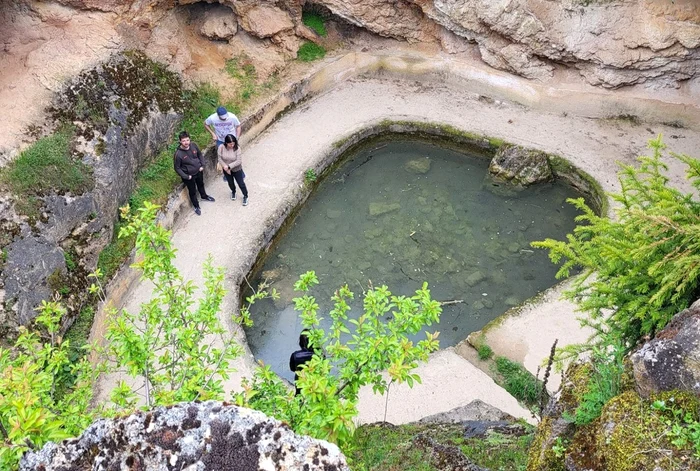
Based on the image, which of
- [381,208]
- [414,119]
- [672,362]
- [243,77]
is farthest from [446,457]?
[243,77]

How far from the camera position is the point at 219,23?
14.5m

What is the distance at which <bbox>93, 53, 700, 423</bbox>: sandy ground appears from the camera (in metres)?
9.27

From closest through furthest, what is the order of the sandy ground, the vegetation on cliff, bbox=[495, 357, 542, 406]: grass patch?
the vegetation on cliff, bbox=[495, 357, 542, 406]: grass patch, the sandy ground

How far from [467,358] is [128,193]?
692 cm

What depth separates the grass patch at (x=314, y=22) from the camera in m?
15.6

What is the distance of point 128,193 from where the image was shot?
1151 centimetres

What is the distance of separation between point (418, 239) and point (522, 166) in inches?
120

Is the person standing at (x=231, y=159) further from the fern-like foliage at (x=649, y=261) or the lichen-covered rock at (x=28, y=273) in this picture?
the fern-like foliage at (x=649, y=261)

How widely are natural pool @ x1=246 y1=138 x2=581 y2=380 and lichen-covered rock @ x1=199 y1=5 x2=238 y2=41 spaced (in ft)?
14.0

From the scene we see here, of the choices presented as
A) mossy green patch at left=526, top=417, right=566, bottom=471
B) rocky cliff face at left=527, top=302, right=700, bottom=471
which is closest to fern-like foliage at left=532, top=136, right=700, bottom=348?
rocky cliff face at left=527, top=302, right=700, bottom=471

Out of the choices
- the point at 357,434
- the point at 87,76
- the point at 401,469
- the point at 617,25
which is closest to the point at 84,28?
the point at 87,76

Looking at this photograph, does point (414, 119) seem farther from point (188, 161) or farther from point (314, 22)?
point (188, 161)

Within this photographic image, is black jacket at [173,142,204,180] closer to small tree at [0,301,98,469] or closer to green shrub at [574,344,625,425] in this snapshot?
small tree at [0,301,98,469]

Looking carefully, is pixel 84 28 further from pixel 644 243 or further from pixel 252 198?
pixel 644 243
